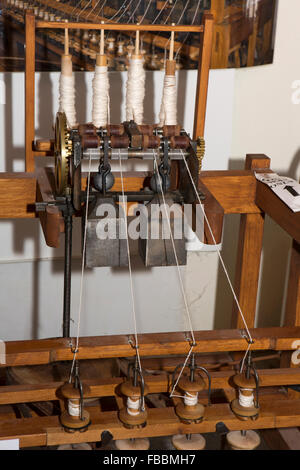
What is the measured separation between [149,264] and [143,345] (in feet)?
0.91

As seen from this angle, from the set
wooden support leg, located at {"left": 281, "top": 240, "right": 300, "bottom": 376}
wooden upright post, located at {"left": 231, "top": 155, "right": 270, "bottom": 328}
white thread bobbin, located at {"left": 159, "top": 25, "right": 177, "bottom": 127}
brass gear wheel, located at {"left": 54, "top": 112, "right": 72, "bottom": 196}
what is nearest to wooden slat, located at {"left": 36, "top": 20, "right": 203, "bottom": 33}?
white thread bobbin, located at {"left": 159, "top": 25, "right": 177, "bottom": 127}

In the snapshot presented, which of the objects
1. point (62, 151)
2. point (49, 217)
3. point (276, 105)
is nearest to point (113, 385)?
point (49, 217)

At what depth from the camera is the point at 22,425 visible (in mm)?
1380

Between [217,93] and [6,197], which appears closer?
[6,197]

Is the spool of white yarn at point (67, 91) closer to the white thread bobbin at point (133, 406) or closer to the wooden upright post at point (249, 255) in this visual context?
the wooden upright post at point (249, 255)

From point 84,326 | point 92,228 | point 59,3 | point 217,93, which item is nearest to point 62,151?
point 92,228

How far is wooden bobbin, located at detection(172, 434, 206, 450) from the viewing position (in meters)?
1.33

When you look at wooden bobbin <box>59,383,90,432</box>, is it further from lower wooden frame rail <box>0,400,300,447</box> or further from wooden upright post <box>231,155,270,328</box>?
wooden upright post <box>231,155,270,328</box>

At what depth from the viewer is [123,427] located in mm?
1341

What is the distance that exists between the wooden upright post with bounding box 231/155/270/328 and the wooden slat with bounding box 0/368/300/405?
72cm

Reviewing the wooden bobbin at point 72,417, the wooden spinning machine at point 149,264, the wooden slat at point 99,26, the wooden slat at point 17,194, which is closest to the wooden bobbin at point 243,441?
the wooden spinning machine at point 149,264
